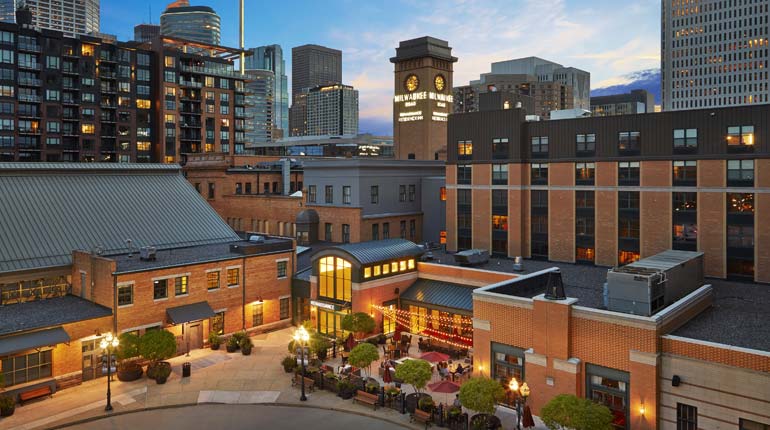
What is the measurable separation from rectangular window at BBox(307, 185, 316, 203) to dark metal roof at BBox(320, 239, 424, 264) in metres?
16.7

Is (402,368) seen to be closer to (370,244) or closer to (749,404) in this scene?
(749,404)

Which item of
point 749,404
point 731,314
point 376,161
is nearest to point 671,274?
point 731,314

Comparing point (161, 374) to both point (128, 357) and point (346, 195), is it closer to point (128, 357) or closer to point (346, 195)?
point (128, 357)

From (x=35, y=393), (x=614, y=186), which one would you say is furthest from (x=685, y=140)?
(x=35, y=393)

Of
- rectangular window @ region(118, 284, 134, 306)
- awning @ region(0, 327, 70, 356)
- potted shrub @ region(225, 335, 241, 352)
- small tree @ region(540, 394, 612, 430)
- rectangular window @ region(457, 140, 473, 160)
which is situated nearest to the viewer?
small tree @ region(540, 394, 612, 430)

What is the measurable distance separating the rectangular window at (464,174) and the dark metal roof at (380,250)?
36.9 ft

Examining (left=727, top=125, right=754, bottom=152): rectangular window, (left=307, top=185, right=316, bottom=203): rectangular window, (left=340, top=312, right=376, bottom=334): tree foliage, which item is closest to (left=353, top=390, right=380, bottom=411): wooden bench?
(left=340, top=312, right=376, bottom=334): tree foliage

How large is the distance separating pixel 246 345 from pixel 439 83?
65347 mm

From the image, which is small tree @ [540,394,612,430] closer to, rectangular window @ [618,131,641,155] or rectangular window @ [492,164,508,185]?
rectangular window @ [618,131,641,155]

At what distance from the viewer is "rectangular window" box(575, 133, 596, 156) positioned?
47.4 metres

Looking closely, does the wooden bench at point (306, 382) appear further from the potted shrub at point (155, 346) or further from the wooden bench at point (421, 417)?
the potted shrub at point (155, 346)

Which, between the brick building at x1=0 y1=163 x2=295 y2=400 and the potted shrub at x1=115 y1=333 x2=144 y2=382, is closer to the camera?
the potted shrub at x1=115 y1=333 x2=144 y2=382

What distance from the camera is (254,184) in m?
73.6

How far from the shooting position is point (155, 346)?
110 ft
